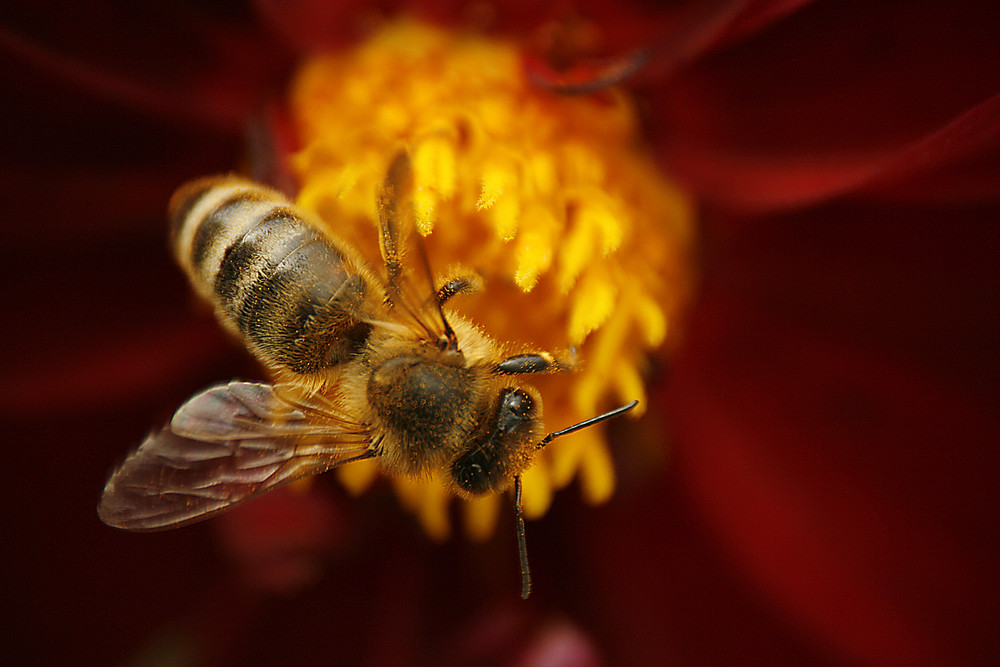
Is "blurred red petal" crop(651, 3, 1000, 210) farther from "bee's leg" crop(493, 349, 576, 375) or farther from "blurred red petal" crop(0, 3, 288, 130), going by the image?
"blurred red petal" crop(0, 3, 288, 130)

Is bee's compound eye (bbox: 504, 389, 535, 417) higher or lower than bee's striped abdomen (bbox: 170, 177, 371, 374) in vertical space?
lower

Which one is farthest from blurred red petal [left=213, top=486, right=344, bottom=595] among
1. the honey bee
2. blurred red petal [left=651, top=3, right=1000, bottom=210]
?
blurred red petal [left=651, top=3, right=1000, bottom=210]

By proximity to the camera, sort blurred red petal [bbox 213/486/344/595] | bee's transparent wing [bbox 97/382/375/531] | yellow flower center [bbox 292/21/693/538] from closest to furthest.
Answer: bee's transparent wing [bbox 97/382/375/531]
yellow flower center [bbox 292/21/693/538]
blurred red petal [bbox 213/486/344/595]

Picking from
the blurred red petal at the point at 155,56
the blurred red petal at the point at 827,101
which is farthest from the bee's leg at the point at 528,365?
the blurred red petal at the point at 155,56

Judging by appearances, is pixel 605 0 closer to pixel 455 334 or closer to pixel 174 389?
pixel 455 334

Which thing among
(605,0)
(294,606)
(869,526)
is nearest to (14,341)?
(294,606)
